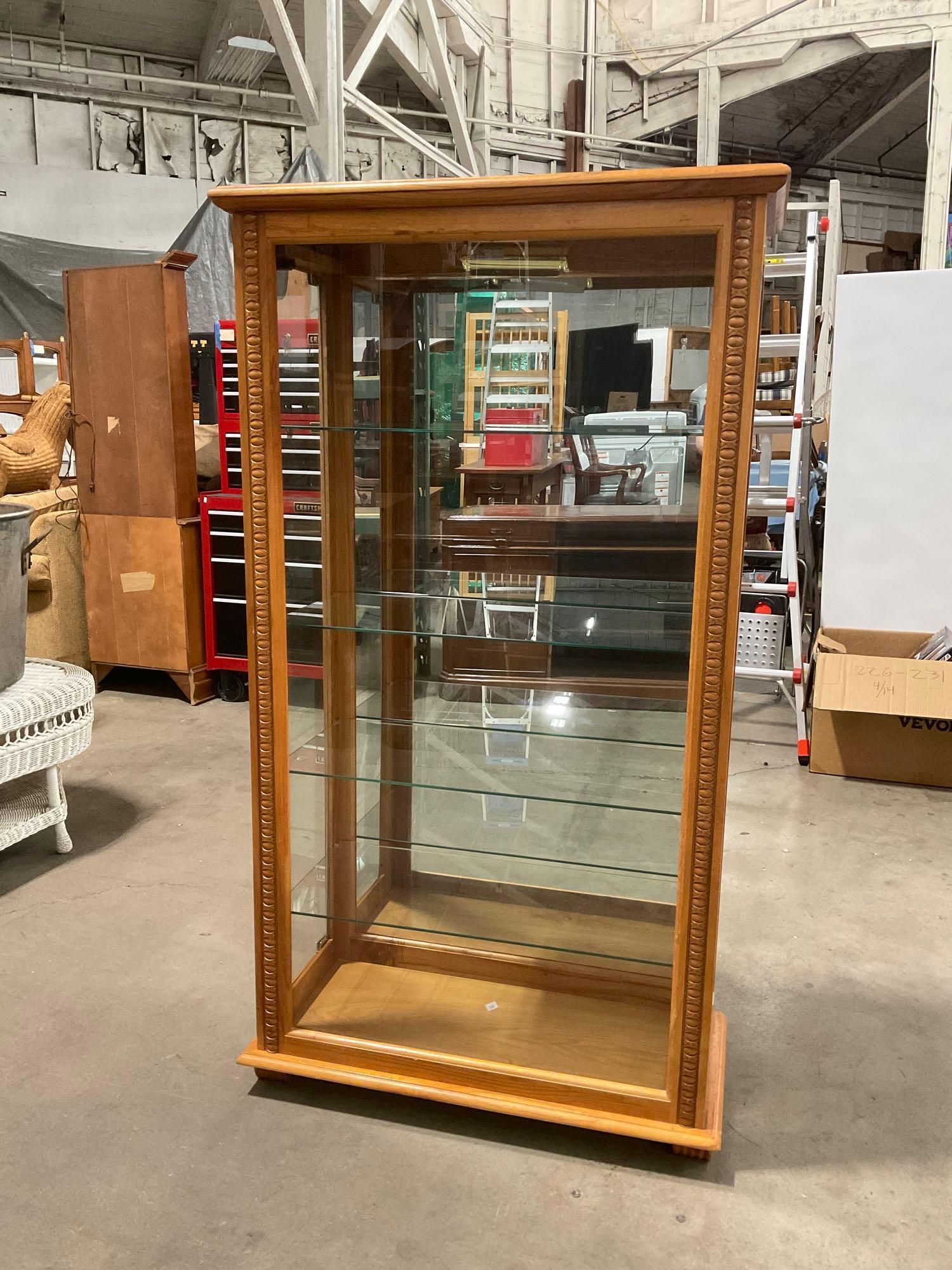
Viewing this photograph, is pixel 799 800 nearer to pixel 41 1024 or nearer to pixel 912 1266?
pixel 912 1266

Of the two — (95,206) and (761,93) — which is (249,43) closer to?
(95,206)

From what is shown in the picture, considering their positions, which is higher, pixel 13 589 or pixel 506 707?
pixel 13 589

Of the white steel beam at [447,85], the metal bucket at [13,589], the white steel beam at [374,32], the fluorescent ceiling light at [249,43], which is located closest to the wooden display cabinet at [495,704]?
the metal bucket at [13,589]

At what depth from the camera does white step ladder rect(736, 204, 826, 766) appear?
11.4ft

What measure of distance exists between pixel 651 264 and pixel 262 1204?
1519mm

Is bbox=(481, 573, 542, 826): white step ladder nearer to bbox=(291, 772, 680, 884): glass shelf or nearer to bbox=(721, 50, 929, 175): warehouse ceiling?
bbox=(291, 772, 680, 884): glass shelf

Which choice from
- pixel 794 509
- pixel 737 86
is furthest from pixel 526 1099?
pixel 737 86

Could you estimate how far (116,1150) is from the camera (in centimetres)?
156

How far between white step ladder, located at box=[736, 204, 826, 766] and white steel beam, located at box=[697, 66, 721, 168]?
15.2ft

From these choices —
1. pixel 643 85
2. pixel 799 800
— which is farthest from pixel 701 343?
pixel 643 85

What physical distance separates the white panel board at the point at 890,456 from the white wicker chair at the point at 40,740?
98.4 inches

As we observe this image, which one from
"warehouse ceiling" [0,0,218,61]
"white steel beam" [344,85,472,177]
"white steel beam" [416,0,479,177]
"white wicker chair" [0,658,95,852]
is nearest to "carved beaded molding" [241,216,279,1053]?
"white wicker chair" [0,658,95,852]

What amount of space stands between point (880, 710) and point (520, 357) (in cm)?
205

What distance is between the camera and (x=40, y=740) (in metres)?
2.46
